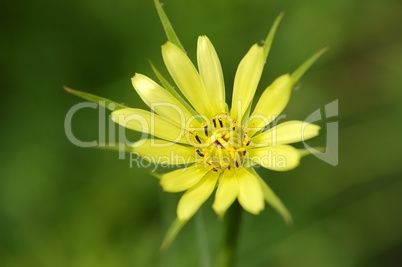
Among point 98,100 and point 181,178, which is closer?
point 98,100

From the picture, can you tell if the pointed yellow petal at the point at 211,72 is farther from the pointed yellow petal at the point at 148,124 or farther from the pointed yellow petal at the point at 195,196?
the pointed yellow petal at the point at 195,196

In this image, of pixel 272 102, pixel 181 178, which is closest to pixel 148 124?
pixel 181 178

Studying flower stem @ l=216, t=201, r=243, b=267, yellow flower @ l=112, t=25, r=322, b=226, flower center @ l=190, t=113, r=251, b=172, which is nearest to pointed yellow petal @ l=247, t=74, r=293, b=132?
yellow flower @ l=112, t=25, r=322, b=226

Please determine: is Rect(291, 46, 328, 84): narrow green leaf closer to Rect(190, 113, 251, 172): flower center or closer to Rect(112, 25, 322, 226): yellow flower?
Rect(112, 25, 322, 226): yellow flower

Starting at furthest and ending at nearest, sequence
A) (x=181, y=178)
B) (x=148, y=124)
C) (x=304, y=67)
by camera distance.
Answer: (x=148, y=124), (x=181, y=178), (x=304, y=67)

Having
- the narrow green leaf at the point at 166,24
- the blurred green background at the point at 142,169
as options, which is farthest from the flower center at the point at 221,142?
the blurred green background at the point at 142,169

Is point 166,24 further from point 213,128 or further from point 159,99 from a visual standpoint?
point 213,128
